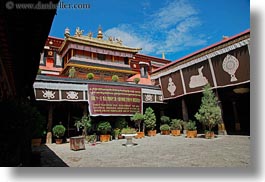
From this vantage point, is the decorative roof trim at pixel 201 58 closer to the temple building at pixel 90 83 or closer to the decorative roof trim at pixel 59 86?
the temple building at pixel 90 83

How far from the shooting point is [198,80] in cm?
1031

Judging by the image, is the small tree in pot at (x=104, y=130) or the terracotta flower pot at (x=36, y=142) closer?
the terracotta flower pot at (x=36, y=142)

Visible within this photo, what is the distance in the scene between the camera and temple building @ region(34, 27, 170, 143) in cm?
959

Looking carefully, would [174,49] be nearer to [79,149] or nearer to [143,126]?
[79,149]

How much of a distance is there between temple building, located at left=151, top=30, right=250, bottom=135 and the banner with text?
2.06 meters

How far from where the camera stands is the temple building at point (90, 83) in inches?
377

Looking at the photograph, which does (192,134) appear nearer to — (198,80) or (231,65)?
(198,80)

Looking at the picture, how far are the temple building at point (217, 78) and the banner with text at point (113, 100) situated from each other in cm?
206

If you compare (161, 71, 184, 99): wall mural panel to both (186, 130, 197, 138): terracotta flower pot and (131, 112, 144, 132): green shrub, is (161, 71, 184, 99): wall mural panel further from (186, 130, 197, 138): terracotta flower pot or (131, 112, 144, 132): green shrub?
(131, 112, 144, 132): green shrub

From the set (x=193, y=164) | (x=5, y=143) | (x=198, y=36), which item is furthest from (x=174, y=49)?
(x=5, y=143)

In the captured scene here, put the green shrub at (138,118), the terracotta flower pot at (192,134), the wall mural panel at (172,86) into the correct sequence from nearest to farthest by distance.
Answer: the terracotta flower pot at (192,134) < the green shrub at (138,118) < the wall mural panel at (172,86)

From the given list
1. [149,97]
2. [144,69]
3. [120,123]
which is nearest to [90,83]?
[120,123]

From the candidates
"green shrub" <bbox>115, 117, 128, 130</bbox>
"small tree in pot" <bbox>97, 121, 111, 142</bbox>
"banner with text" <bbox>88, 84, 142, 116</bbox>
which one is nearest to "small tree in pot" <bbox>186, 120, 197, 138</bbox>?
"banner with text" <bbox>88, 84, 142, 116</bbox>

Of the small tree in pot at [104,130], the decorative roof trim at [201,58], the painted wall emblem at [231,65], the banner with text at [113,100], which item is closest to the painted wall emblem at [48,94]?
the banner with text at [113,100]
